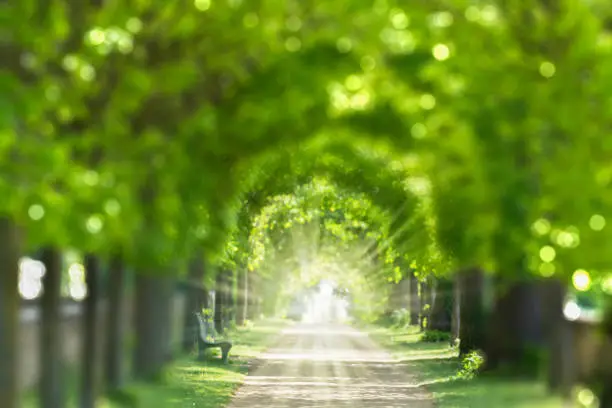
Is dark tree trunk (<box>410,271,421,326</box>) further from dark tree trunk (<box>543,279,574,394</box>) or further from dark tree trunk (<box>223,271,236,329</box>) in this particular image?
dark tree trunk (<box>543,279,574,394</box>)

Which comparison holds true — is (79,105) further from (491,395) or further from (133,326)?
(491,395)

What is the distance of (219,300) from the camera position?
34.0m

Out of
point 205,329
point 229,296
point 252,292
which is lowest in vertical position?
point 205,329

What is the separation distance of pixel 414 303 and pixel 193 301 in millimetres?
24950

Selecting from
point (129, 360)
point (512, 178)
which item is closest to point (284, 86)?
point (512, 178)

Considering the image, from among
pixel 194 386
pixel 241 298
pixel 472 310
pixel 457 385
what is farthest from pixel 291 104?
pixel 241 298

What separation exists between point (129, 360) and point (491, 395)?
615 cm

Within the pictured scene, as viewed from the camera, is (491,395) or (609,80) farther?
(491,395)

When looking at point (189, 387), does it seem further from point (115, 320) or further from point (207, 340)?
point (115, 320)

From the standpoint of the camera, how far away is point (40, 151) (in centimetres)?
1052

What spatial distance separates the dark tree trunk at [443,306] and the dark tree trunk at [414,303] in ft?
17.4

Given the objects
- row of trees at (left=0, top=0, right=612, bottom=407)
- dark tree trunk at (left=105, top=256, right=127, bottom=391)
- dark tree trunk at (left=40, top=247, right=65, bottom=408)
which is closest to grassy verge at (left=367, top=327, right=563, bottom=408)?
row of trees at (left=0, top=0, right=612, bottom=407)

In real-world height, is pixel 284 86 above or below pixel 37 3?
below

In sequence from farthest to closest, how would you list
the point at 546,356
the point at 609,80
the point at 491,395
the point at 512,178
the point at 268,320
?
the point at 268,320 < the point at 491,395 < the point at 546,356 < the point at 512,178 < the point at 609,80
